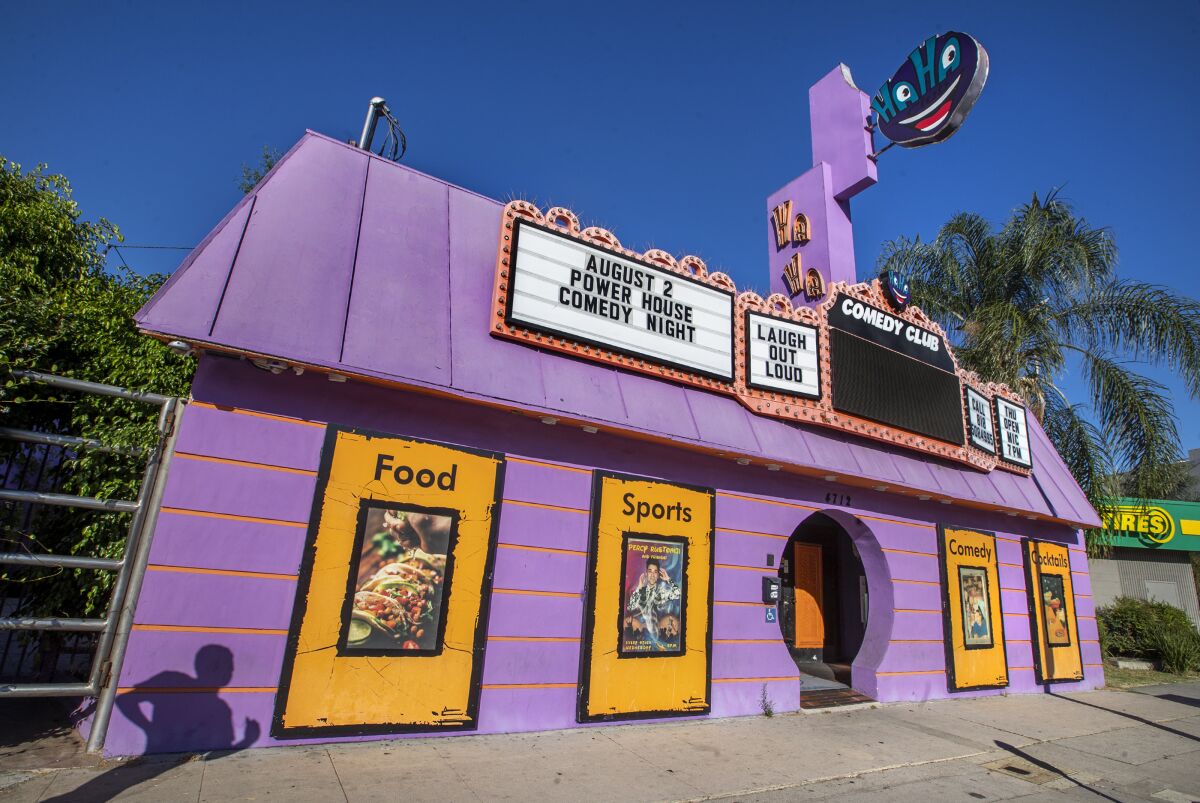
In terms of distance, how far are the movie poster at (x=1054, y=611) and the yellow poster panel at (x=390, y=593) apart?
1207cm

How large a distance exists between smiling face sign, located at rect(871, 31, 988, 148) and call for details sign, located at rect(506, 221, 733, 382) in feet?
19.4

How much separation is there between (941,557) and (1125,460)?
7750mm

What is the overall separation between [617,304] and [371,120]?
4.47 m

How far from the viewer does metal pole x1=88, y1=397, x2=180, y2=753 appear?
15.5 feet

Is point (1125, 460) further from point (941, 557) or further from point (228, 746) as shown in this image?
point (228, 746)

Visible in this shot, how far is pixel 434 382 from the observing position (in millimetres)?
6020

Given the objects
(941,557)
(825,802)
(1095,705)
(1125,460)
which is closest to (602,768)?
(825,802)

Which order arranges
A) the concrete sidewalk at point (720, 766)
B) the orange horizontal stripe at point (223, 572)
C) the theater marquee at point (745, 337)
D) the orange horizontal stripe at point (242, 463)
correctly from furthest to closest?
the theater marquee at point (745, 337) < the orange horizontal stripe at point (242, 463) < the orange horizontal stripe at point (223, 572) < the concrete sidewalk at point (720, 766)

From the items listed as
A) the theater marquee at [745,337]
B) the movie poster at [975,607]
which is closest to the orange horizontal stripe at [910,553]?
the movie poster at [975,607]

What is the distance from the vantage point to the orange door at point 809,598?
12.8 metres

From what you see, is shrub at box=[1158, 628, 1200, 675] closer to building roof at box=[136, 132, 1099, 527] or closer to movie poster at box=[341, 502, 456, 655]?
building roof at box=[136, 132, 1099, 527]

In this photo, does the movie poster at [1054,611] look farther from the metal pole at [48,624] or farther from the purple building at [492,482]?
the metal pole at [48,624]

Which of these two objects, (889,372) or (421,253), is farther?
(889,372)

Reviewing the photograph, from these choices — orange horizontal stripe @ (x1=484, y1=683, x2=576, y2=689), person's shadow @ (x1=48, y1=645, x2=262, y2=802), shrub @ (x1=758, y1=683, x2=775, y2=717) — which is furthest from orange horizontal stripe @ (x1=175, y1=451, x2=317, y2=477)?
shrub @ (x1=758, y1=683, x2=775, y2=717)
